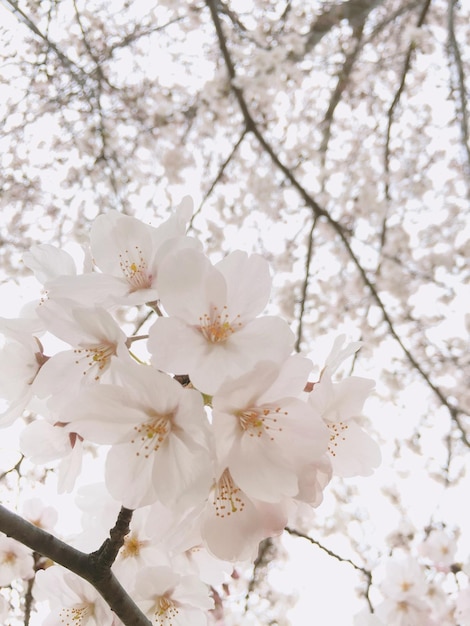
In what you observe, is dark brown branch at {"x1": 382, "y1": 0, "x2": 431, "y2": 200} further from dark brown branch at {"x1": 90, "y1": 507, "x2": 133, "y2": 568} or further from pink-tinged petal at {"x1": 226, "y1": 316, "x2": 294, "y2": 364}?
dark brown branch at {"x1": 90, "y1": 507, "x2": 133, "y2": 568}

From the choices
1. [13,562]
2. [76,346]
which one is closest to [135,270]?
[76,346]

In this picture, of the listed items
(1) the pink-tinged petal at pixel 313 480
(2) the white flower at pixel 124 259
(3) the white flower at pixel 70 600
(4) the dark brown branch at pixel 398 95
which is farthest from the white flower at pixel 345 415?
(4) the dark brown branch at pixel 398 95

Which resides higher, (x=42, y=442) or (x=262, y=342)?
(x=262, y=342)

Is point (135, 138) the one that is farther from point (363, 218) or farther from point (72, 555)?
point (72, 555)

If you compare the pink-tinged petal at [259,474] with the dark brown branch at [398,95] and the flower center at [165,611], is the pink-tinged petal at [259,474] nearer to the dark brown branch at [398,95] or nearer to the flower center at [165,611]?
the flower center at [165,611]

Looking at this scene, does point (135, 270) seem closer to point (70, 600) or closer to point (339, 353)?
point (339, 353)

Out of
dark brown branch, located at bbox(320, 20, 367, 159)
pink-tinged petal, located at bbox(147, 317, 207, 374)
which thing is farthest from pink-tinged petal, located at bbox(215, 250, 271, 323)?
dark brown branch, located at bbox(320, 20, 367, 159)
